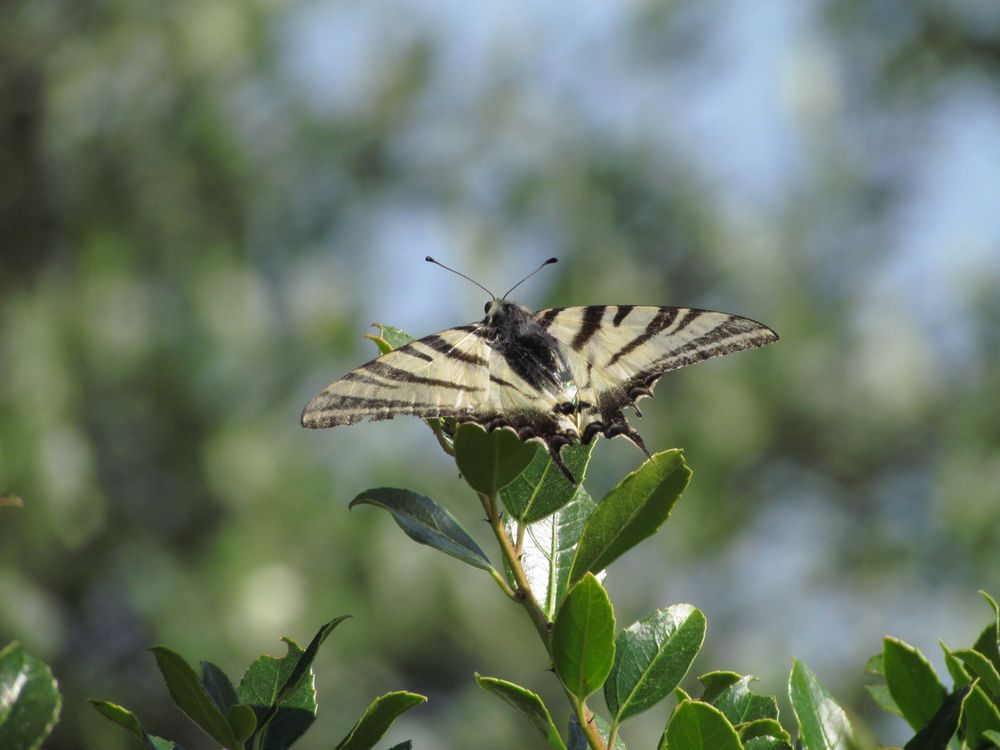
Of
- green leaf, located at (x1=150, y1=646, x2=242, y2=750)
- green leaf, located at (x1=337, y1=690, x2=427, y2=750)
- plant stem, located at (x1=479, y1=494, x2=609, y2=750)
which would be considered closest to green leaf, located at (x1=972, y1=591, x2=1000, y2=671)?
plant stem, located at (x1=479, y1=494, x2=609, y2=750)

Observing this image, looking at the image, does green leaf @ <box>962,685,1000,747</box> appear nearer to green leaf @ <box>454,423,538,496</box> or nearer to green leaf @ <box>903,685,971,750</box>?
green leaf @ <box>903,685,971,750</box>

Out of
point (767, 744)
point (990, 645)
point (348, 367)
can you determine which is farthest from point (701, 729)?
point (348, 367)

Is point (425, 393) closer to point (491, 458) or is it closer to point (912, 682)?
point (491, 458)

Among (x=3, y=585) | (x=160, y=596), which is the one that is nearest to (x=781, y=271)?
(x=160, y=596)

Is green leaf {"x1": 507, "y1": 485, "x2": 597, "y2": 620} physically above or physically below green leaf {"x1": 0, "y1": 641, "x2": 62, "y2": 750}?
above

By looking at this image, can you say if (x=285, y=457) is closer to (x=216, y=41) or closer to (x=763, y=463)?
(x=216, y=41)

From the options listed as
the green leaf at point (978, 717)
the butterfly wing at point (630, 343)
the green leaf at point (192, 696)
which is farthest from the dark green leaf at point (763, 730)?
the butterfly wing at point (630, 343)

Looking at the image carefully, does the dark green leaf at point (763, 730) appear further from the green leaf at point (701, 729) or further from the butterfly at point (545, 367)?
the butterfly at point (545, 367)

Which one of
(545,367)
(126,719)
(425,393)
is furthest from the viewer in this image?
(545,367)
